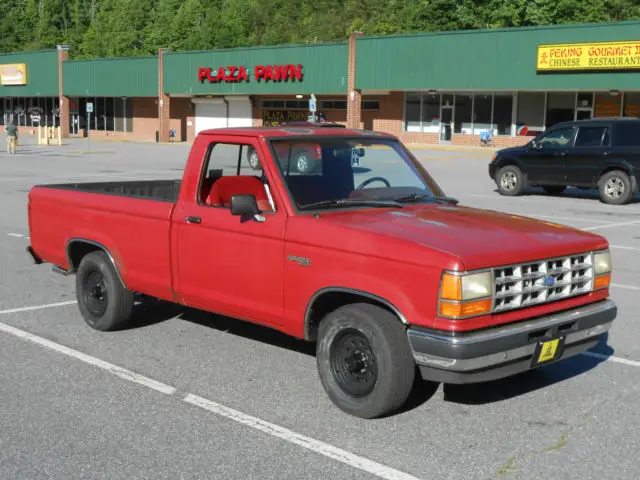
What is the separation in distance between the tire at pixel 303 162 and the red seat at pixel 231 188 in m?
0.44

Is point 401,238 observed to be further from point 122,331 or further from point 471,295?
point 122,331

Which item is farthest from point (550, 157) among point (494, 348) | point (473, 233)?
point (494, 348)

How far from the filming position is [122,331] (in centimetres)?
716

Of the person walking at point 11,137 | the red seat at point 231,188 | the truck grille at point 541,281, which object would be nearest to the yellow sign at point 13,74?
the person walking at point 11,137

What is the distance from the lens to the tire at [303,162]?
5.86m

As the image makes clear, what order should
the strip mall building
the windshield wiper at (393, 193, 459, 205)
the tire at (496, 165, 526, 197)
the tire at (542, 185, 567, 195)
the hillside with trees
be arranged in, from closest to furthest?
the windshield wiper at (393, 193, 459, 205)
the tire at (496, 165, 526, 197)
the tire at (542, 185, 567, 195)
the strip mall building
the hillside with trees

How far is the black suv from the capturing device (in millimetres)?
18750

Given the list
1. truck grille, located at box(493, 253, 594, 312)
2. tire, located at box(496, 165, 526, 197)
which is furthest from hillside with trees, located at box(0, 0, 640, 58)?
truck grille, located at box(493, 253, 594, 312)

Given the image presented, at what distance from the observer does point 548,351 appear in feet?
16.5

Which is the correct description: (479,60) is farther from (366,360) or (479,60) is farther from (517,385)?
(366,360)

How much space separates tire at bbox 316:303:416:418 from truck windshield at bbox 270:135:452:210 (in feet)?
3.09

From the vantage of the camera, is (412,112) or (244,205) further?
(412,112)

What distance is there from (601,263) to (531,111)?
41.1 meters

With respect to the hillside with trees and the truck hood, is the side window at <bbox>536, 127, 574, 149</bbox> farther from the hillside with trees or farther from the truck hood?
the hillside with trees
